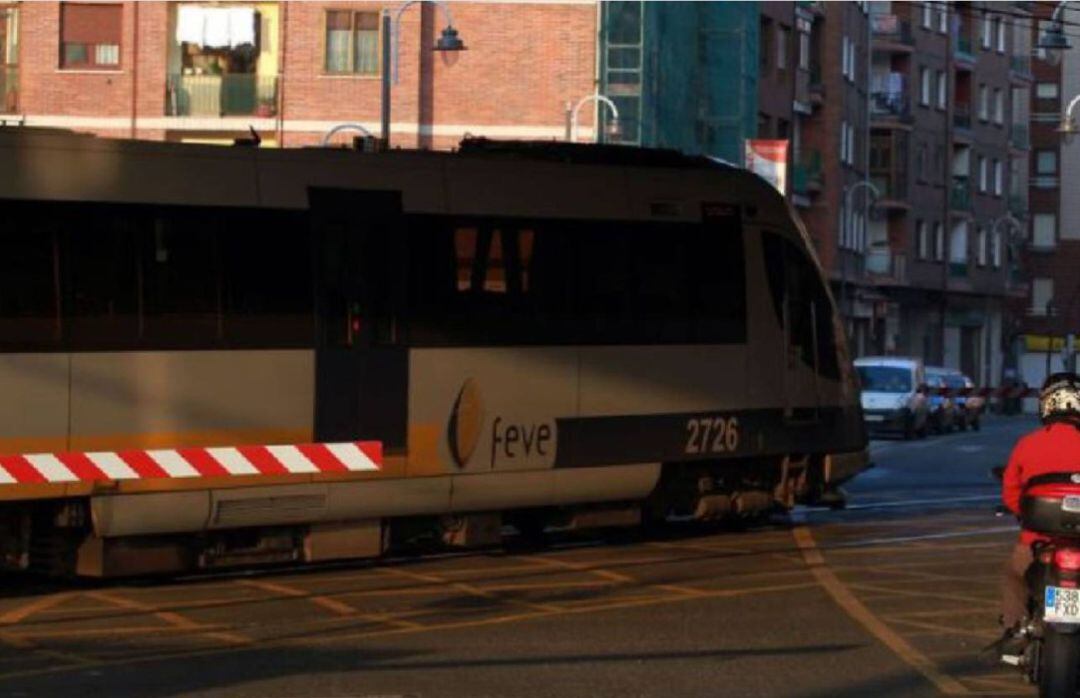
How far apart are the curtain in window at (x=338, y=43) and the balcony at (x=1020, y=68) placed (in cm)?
4632

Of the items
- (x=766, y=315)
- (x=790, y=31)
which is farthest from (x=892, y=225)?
(x=766, y=315)

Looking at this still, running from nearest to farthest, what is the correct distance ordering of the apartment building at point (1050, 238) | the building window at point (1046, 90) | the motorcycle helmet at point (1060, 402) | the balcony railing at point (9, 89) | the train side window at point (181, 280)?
the motorcycle helmet at point (1060, 402)
the train side window at point (181, 280)
the balcony railing at point (9, 89)
the apartment building at point (1050, 238)
the building window at point (1046, 90)

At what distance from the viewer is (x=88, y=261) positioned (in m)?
16.2

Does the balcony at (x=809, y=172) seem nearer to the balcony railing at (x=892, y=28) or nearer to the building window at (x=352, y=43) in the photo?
the balcony railing at (x=892, y=28)

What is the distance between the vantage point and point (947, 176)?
89.8 metres

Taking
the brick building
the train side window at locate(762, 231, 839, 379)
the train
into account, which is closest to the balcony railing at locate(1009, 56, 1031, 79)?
the brick building

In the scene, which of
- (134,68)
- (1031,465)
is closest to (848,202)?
(134,68)

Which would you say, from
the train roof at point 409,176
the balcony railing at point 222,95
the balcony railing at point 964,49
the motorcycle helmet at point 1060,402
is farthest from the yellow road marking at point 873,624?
the balcony railing at point 964,49

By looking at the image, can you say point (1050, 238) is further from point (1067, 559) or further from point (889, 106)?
point (1067, 559)

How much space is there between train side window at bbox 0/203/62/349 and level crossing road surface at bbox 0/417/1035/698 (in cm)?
181

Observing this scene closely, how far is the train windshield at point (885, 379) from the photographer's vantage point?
53.5 m

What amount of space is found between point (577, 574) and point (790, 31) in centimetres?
5445

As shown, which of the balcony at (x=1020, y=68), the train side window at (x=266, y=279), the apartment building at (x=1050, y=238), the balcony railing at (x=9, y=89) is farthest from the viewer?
the apartment building at (x=1050, y=238)

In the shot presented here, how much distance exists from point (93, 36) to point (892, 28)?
35.6 meters
